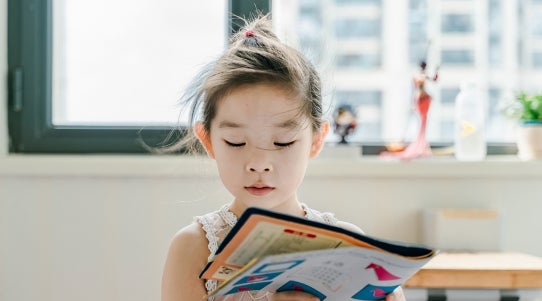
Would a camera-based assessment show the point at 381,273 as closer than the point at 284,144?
Yes

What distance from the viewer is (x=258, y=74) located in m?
1.24

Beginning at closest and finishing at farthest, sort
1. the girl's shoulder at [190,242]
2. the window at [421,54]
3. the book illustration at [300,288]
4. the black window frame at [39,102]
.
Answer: the book illustration at [300,288] → the girl's shoulder at [190,242] → the black window frame at [39,102] → the window at [421,54]

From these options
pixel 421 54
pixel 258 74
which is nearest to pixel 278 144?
pixel 258 74

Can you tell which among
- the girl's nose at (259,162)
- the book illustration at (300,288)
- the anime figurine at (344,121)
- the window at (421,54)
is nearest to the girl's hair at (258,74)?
the girl's nose at (259,162)

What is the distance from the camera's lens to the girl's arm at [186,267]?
4.15 ft

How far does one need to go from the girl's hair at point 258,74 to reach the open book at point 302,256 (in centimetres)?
34

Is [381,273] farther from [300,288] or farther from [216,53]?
[216,53]

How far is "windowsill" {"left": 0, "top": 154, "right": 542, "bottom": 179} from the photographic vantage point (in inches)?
80.6

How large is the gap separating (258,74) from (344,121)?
90cm

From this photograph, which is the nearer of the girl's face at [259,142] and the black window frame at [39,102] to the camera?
the girl's face at [259,142]

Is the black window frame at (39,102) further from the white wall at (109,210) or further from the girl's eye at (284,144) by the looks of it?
the girl's eye at (284,144)

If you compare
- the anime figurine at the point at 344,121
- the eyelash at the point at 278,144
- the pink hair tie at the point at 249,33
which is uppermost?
the pink hair tie at the point at 249,33

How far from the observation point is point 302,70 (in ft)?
4.29

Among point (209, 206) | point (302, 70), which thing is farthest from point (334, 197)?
point (302, 70)
